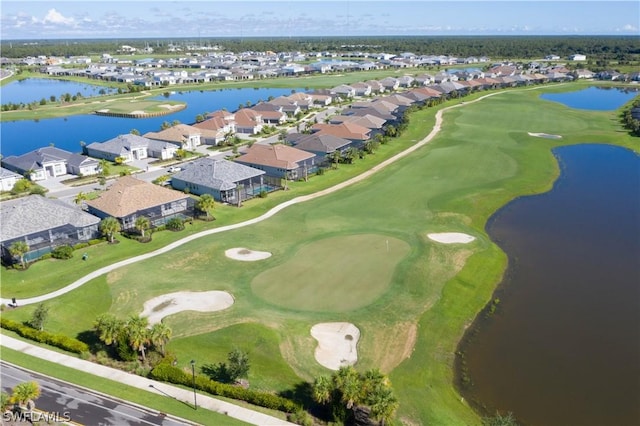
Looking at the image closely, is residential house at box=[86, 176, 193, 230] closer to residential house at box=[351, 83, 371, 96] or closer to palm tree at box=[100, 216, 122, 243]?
palm tree at box=[100, 216, 122, 243]

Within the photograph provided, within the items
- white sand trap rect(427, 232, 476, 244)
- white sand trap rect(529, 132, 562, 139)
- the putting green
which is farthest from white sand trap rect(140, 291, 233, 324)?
white sand trap rect(529, 132, 562, 139)

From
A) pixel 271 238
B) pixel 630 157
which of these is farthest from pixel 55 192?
pixel 630 157

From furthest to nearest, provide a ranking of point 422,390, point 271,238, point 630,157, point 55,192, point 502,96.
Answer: point 502,96 < point 630,157 < point 55,192 < point 271,238 < point 422,390

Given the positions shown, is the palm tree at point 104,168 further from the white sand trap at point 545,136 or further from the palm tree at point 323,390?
the white sand trap at point 545,136

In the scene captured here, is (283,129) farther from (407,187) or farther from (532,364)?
(532,364)

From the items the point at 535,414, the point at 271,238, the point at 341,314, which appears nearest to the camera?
the point at 535,414

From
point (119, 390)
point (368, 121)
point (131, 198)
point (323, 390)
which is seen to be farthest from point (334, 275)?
point (368, 121)

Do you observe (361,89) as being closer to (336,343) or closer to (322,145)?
(322,145)
